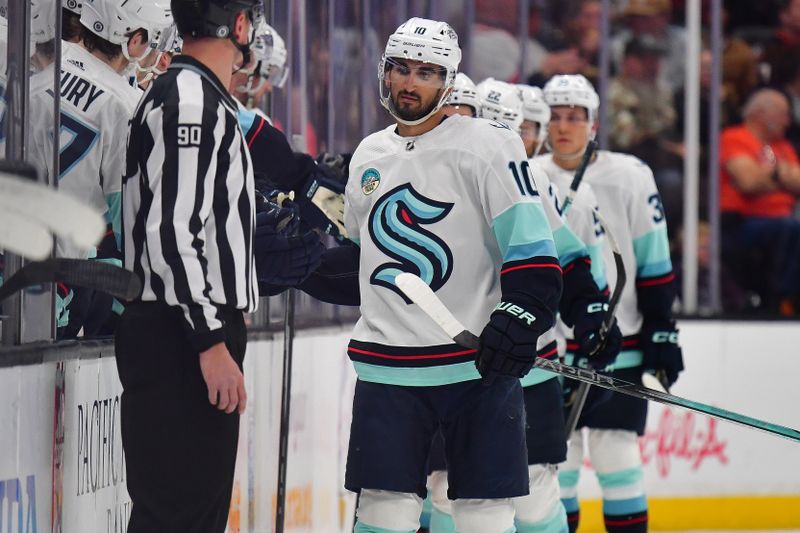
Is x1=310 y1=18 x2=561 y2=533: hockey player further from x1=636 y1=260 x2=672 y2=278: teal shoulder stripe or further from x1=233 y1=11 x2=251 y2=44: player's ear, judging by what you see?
x1=636 y1=260 x2=672 y2=278: teal shoulder stripe

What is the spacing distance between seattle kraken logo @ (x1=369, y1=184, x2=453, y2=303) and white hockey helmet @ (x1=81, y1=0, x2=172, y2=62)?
24.8 inches

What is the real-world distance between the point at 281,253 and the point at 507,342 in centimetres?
43

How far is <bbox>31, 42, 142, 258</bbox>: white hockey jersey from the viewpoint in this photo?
8.99ft

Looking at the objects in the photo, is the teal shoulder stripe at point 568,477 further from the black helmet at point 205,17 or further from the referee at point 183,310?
the black helmet at point 205,17

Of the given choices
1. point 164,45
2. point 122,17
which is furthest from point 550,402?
point 122,17

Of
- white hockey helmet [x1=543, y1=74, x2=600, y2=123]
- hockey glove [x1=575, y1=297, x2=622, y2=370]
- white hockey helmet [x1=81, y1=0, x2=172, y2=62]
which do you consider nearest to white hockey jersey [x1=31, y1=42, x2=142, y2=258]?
white hockey helmet [x1=81, y1=0, x2=172, y2=62]

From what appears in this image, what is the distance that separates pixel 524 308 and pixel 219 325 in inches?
24.8

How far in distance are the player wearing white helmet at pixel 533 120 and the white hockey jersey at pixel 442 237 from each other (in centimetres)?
152

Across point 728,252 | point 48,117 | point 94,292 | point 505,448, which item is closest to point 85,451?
point 94,292

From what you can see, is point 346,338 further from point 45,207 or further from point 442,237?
point 45,207

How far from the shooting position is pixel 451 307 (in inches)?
108

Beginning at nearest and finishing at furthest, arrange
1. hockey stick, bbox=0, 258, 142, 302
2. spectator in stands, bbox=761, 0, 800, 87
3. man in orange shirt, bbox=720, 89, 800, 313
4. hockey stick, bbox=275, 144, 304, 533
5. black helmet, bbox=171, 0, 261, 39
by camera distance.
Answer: hockey stick, bbox=0, 258, 142, 302 → black helmet, bbox=171, 0, 261, 39 → hockey stick, bbox=275, 144, 304, 533 → man in orange shirt, bbox=720, 89, 800, 313 → spectator in stands, bbox=761, 0, 800, 87

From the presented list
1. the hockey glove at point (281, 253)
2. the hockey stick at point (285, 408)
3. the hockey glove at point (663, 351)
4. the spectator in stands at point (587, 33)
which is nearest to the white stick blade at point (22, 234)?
the hockey glove at point (281, 253)

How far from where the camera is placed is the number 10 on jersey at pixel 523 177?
2.69 m
